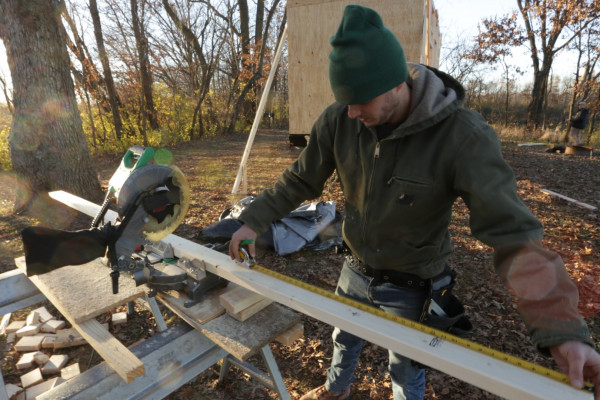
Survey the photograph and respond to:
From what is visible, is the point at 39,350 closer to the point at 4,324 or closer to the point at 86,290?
the point at 4,324

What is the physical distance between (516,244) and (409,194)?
44 cm

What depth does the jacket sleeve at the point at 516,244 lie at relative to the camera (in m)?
1.00

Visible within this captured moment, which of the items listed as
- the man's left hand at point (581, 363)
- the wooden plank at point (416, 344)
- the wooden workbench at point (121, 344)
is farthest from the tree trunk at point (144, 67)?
the man's left hand at point (581, 363)

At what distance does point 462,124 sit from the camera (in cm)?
128

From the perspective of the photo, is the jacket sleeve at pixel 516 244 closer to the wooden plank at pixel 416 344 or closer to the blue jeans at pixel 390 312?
the wooden plank at pixel 416 344

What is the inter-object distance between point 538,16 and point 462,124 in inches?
713

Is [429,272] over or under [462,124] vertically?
under

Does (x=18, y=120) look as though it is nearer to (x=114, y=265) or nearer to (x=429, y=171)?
(x=114, y=265)

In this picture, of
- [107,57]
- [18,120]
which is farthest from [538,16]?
[18,120]

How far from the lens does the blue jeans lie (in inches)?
63.9

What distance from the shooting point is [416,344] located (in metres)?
1.20

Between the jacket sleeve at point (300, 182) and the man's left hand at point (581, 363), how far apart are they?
1.23 meters

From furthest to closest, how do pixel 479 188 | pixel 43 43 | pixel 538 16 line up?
pixel 538 16 < pixel 43 43 < pixel 479 188

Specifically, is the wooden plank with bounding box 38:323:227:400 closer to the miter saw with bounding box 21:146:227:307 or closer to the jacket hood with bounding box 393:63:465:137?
the miter saw with bounding box 21:146:227:307
